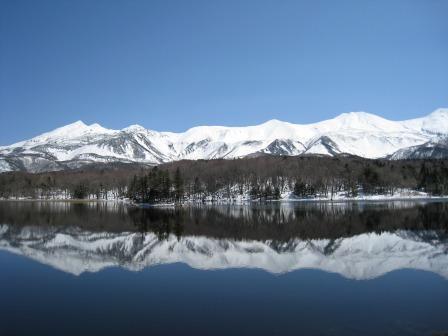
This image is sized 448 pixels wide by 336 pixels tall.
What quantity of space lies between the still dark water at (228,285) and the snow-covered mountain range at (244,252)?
0.12 metres

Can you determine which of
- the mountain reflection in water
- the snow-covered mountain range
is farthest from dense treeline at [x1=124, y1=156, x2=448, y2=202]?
the snow-covered mountain range

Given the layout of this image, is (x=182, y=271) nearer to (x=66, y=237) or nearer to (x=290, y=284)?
(x=290, y=284)

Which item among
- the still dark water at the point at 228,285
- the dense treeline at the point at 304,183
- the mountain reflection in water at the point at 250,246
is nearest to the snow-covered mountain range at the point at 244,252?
the mountain reflection in water at the point at 250,246

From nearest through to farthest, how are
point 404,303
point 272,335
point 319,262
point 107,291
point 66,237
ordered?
point 272,335 → point 404,303 → point 107,291 → point 319,262 → point 66,237

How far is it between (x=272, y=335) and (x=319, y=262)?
18882 millimetres

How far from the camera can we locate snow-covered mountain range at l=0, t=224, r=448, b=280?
1412 inches

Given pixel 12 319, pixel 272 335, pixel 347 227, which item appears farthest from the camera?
pixel 347 227

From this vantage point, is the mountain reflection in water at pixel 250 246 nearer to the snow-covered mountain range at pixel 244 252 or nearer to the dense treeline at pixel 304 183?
the snow-covered mountain range at pixel 244 252

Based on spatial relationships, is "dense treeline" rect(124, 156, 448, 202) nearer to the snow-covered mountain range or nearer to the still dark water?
the snow-covered mountain range

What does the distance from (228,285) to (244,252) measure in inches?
550

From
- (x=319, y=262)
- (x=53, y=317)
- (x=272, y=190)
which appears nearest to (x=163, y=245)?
(x=319, y=262)

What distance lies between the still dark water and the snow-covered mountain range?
0.12 meters

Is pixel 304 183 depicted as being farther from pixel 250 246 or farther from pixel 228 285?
pixel 228 285

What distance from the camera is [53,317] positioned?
22375 mm
